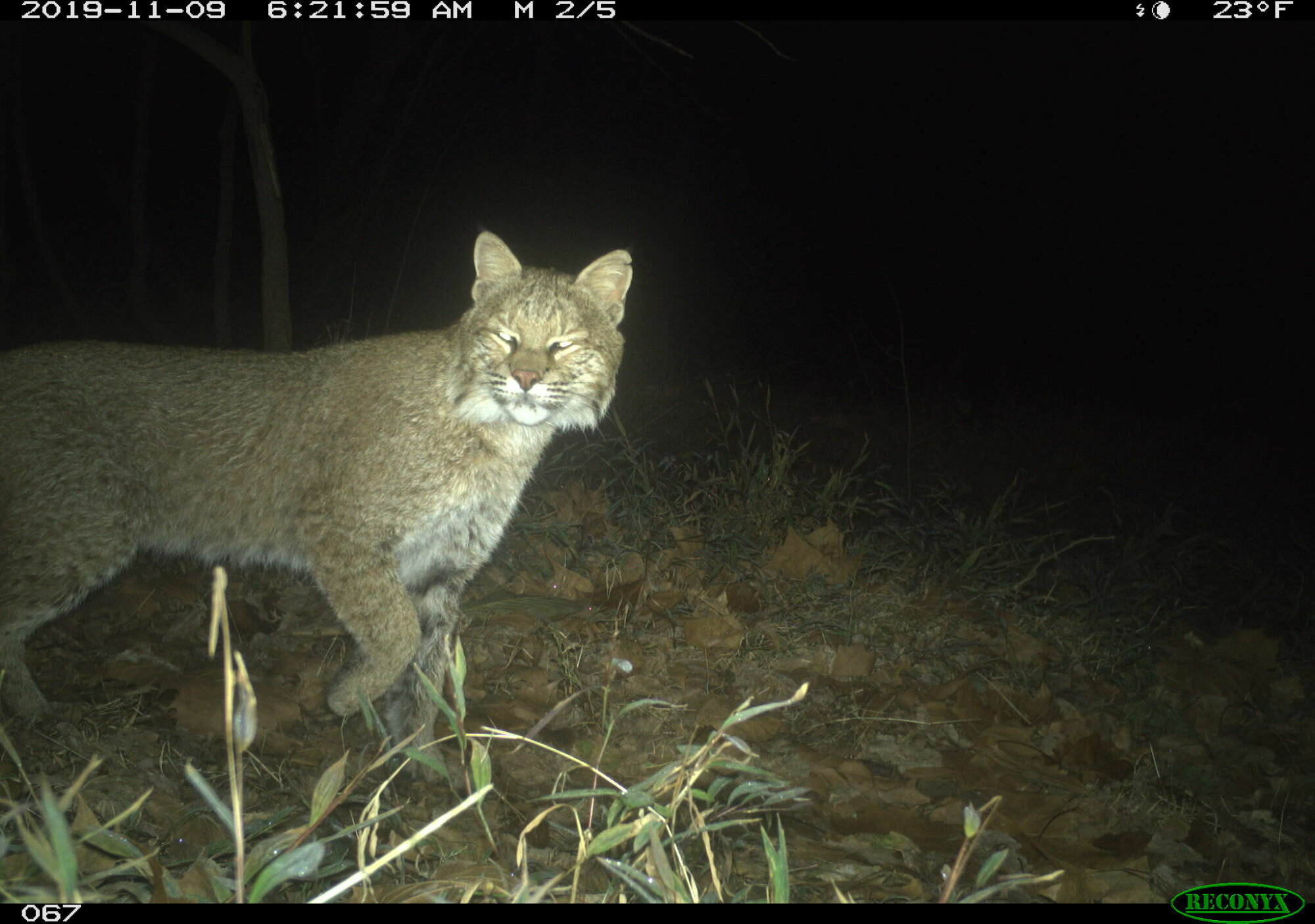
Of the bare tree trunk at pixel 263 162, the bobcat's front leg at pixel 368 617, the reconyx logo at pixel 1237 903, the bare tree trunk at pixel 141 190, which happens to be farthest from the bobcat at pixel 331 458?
the bare tree trunk at pixel 141 190

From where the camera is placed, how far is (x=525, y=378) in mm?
4219

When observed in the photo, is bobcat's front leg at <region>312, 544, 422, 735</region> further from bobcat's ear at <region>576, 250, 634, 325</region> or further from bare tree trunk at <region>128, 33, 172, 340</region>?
bare tree trunk at <region>128, 33, 172, 340</region>

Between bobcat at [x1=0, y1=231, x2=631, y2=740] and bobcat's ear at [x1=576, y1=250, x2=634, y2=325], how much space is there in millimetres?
11

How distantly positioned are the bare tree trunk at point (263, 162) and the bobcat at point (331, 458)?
2051 millimetres

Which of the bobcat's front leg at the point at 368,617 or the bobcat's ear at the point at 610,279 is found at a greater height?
the bobcat's ear at the point at 610,279

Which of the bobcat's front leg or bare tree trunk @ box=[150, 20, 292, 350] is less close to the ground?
bare tree trunk @ box=[150, 20, 292, 350]

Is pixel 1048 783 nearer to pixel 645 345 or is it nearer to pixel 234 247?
pixel 645 345

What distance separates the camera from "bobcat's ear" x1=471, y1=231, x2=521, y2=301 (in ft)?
15.5

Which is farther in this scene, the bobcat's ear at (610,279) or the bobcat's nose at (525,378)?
the bobcat's ear at (610,279)

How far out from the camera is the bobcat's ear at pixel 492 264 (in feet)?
15.5

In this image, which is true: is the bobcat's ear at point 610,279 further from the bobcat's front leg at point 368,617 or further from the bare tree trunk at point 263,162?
the bare tree trunk at point 263,162

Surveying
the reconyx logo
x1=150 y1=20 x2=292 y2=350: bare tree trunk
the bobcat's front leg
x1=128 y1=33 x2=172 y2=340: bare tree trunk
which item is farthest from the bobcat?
x1=128 y1=33 x2=172 y2=340: bare tree trunk

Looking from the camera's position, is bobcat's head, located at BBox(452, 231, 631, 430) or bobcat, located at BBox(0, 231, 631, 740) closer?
bobcat, located at BBox(0, 231, 631, 740)
